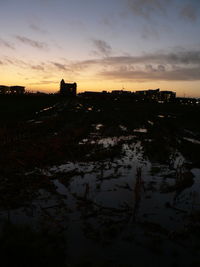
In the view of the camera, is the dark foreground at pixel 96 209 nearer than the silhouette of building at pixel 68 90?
Yes

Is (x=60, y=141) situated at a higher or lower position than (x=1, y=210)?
Answer: higher

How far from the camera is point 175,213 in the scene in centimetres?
721

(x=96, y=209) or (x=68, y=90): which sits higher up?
(x=68, y=90)

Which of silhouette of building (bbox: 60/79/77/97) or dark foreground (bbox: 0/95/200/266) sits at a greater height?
silhouette of building (bbox: 60/79/77/97)

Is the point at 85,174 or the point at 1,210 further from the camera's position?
the point at 85,174

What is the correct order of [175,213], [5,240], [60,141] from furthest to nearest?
1. [60,141]
2. [175,213]
3. [5,240]

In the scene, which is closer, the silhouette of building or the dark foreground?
the dark foreground

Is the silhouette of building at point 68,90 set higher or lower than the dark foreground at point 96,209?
higher

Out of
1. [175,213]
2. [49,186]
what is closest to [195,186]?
[175,213]

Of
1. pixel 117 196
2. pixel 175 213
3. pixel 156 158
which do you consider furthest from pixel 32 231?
pixel 156 158

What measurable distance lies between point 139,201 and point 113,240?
246 centimetres

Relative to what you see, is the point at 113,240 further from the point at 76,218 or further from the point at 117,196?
the point at 117,196

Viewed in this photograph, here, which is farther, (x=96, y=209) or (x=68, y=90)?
(x=68, y=90)

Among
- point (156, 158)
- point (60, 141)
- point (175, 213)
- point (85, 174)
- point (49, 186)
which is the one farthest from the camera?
point (60, 141)
